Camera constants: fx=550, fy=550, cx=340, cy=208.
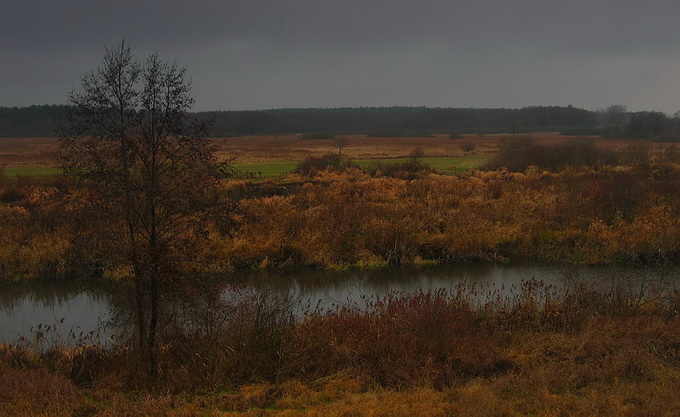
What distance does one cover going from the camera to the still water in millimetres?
16469

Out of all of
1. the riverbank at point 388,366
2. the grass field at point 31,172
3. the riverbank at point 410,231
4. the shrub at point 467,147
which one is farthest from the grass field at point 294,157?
the riverbank at point 388,366

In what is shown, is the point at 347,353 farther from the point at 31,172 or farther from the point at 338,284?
the point at 31,172

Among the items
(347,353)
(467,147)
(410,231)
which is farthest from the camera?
(467,147)

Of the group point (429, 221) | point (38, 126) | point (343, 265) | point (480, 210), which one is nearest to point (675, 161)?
point (480, 210)

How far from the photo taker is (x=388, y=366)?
9.53 meters

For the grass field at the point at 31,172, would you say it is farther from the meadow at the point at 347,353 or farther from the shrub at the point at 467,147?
the shrub at the point at 467,147

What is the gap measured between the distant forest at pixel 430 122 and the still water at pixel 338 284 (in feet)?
118

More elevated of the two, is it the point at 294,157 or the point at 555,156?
the point at 555,156

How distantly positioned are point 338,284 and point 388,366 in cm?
1009

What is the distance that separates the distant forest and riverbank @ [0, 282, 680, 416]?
44.8m

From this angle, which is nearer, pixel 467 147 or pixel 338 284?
pixel 338 284

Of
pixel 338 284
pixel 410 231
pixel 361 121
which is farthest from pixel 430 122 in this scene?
pixel 338 284

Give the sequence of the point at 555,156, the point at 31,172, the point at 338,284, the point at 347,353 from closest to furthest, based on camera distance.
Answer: the point at 347,353 → the point at 338,284 → the point at 555,156 → the point at 31,172

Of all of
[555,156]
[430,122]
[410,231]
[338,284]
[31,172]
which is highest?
[430,122]
